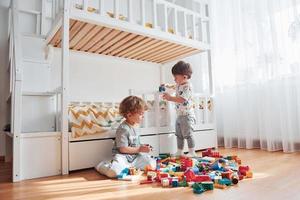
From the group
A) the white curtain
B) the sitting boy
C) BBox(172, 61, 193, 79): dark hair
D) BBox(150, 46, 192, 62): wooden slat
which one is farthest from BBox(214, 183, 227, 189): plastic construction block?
BBox(150, 46, 192, 62): wooden slat

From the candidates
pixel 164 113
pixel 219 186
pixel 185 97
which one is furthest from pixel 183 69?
pixel 219 186

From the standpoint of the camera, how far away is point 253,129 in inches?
87.4

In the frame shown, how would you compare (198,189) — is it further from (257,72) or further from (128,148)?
(257,72)

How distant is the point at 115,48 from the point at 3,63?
1.00 meters

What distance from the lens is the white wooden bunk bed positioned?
4.85 feet

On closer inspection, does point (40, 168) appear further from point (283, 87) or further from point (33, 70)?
point (283, 87)

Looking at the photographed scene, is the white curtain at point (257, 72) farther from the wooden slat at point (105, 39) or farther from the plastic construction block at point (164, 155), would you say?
the wooden slat at point (105, 39)

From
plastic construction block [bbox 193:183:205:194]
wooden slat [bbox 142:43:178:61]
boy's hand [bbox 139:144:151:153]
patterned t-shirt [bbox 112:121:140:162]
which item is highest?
wooden slat [bbox 142:43:178:61]

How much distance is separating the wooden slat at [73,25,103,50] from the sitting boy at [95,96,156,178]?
582 mm

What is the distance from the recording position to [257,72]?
7.10 ft

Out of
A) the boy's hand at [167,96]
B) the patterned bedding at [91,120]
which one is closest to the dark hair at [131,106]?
the patterned bedding at [91,120]

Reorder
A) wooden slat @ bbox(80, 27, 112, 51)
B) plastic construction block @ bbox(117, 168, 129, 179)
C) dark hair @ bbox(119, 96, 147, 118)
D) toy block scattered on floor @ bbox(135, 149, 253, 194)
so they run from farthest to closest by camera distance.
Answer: wooden slat @ bbox(80, 27, 112, 51), dark hair @ bbox(119, 96, 147, 118), plastic construction block @ bbox(117, 168, 129, 179), toy block scattered on floor @ bbox(135, 149, 253, 194)

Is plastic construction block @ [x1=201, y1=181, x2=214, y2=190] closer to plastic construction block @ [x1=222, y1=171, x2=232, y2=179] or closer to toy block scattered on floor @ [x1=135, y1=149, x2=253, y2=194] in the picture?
toy block scattered on floor @ [x1=135, y1=149, x2=253, y2=194]

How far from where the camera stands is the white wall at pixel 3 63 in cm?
209
